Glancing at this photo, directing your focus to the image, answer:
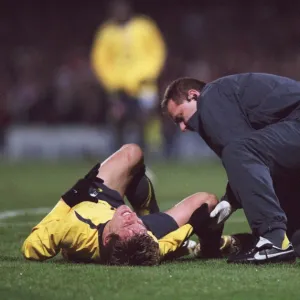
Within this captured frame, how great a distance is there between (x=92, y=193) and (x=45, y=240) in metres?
0.55

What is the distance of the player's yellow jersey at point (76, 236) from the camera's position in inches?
258

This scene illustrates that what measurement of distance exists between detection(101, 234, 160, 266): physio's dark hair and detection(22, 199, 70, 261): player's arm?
0.33m

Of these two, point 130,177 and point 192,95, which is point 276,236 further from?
point 130,177

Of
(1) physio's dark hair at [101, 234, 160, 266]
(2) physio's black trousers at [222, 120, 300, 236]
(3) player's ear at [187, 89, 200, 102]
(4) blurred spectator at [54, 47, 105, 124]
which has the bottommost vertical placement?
(4) blurred spectator at [54, 47, 105, 124]

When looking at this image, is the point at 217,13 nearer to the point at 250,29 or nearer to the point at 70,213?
the point at 250,29

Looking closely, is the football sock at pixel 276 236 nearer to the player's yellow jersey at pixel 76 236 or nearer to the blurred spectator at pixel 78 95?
the player's yellow jersey at pixel 76 236

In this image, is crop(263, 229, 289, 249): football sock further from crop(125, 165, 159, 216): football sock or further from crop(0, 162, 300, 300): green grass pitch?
crop(125, 165, 159, 216): football sock

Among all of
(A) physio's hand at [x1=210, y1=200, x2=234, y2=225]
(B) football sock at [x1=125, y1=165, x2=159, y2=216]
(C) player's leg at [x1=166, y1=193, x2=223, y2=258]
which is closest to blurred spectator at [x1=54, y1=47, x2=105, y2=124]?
(B) football sock at [x1=125, y1=165, x2=159, y2=216]

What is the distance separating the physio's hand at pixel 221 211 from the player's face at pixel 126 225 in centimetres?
64

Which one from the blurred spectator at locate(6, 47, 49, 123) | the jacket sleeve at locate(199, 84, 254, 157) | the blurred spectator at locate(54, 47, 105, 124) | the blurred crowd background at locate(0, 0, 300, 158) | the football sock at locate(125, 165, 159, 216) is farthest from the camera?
the blurred spectator at locate(6, 47, 49, 123)

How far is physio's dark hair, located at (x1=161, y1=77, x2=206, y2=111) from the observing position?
22.2 ft

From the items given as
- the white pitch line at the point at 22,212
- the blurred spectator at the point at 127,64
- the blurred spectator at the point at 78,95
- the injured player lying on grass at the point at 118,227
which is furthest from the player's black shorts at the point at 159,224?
the blurred spectator at the point at 78,95

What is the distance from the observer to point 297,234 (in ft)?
22.6

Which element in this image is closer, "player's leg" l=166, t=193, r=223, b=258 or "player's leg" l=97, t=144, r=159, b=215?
"player's leg" l=166, t=193, r=223, b=258
